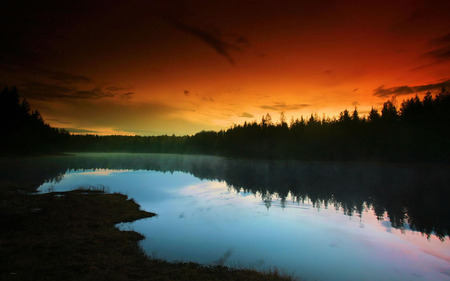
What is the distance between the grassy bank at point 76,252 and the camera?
10.4m

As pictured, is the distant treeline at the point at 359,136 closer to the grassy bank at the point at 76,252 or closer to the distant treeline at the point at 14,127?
the distant treeline at the point at 14,127

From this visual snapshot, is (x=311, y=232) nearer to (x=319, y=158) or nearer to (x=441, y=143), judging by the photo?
(x=441, y=143)

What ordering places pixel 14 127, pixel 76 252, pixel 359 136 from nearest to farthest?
pixel 76 252, pixel 14 127, pixel 359 136

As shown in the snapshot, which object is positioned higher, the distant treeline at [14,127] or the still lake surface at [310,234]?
the distant treeline at [14,127]

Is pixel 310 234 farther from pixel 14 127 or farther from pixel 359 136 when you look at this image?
pixel 14 127

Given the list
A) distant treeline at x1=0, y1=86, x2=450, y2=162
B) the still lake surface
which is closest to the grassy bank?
the still lake surface

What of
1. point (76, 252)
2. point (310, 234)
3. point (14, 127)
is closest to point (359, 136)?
point (310, 234)

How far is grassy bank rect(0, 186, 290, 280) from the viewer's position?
10.4 metres

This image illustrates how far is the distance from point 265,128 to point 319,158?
40044 mm

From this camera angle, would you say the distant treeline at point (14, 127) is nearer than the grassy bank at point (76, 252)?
No

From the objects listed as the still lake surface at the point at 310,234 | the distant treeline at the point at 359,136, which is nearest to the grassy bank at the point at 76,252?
the still lake surface at the point at 310,234

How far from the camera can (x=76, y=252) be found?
12672 mm

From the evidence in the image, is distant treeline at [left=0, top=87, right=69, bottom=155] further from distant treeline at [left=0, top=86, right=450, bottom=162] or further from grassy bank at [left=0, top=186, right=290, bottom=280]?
grassy bank at [left=0, top=186, right=290, bottom=280]

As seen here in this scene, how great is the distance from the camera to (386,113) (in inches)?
4104
